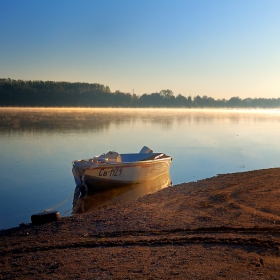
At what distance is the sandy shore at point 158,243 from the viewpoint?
18.0 ft

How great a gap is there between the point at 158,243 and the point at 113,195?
317 inches

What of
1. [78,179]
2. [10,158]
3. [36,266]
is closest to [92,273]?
[36,266]

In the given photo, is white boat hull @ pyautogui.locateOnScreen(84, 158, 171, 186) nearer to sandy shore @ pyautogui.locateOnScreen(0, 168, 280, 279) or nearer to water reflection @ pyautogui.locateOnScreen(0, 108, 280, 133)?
sandy shore @ pyautogui.locateOnScreen(0, 168, 280, 279)

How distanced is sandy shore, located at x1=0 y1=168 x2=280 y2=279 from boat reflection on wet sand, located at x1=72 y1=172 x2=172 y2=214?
Answer: 277 cm

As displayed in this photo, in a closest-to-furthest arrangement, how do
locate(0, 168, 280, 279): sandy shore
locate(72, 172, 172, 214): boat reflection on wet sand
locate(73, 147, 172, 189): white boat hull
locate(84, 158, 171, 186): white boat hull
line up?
locate(0, 168, 280, 279): sandy shore
locate(72, 172, 172, 214): boat reflection on wet sand
locate(73, 147, 172, 189): white boat hull
locate(84, 158, 171, 186): white boat hull

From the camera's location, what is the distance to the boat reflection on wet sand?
13.0 metres

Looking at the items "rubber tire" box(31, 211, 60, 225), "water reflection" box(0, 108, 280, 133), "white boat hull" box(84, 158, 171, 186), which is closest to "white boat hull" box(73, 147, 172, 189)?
"white boat hull" box(84, 158, 171, 186)

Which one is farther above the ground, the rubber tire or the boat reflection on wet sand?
the rubber tire

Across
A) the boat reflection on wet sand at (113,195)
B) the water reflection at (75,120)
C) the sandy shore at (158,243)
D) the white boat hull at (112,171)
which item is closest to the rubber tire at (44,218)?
the sandy shore at (158,243)

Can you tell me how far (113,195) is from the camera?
48.1ft

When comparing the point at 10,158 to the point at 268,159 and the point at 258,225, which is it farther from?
the point at 258,225

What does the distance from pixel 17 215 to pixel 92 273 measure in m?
6.40

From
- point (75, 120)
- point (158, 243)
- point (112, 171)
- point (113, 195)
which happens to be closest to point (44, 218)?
point (158, 243)

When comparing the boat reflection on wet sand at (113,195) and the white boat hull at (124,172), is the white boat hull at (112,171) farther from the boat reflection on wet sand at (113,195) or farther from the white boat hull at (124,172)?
the boat reflection on wet sand at (113,195)
